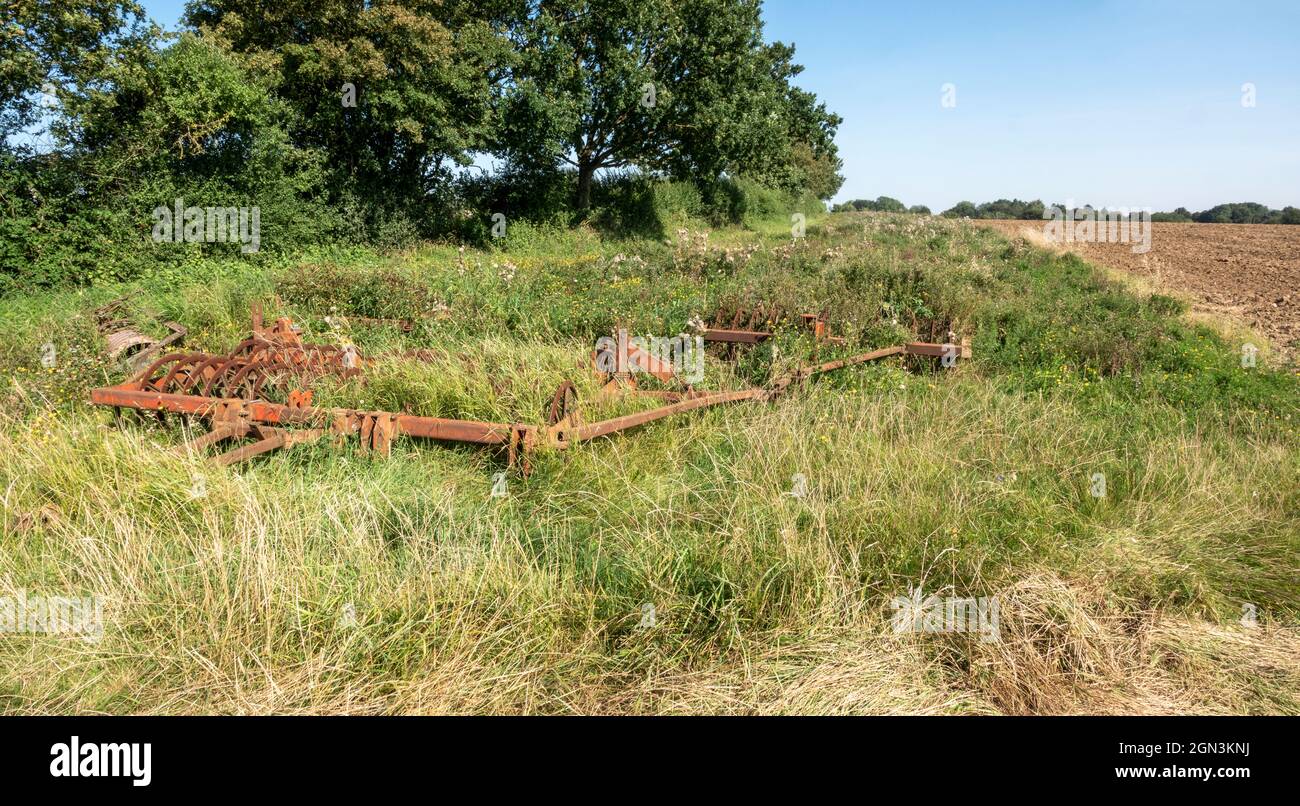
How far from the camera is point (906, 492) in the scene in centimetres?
393

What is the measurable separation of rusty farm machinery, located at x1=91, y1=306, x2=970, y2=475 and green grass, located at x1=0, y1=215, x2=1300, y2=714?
→ 0.51 ft

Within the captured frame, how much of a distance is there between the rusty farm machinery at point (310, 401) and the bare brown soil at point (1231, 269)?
324 inches

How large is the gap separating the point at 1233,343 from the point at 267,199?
52.0 ft

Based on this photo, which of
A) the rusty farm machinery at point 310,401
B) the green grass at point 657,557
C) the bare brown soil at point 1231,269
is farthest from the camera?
the bare brown soil at point 1231,269

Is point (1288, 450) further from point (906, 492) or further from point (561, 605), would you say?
point (561, 605)

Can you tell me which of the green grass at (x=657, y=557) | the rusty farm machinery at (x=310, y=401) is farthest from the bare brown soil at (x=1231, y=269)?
the rusty farm machinery at (x=310, y=401)

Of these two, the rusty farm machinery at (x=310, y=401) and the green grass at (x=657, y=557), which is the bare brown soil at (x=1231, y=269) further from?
the rusty farm machinery at (x=310, y=401)

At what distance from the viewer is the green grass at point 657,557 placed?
281 centimetres

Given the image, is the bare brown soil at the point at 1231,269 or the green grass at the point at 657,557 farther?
the bare brown soil at the point at 1231,269

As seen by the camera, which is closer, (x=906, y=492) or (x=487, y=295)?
(x=906, y=492)

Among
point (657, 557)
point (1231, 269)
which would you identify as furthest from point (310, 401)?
point (1231, 269)

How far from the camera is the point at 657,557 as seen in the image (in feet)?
11.1
